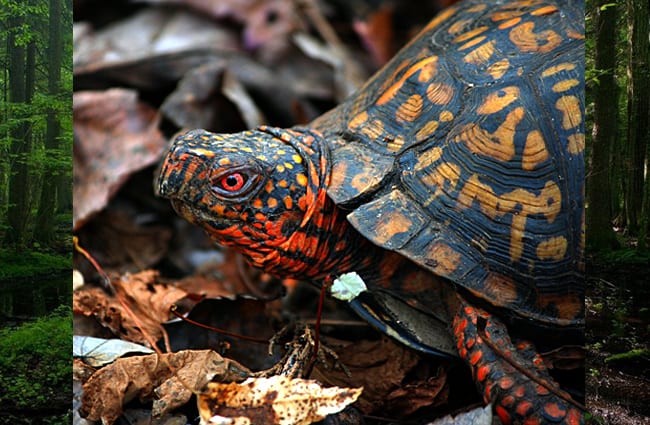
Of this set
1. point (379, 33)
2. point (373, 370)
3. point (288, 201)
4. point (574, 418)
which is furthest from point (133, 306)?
point (379, 33)

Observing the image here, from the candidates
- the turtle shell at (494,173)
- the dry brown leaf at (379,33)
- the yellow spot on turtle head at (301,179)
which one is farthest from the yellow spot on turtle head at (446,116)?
the dry brown leaf at (379,33)

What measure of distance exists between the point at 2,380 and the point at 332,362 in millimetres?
1117

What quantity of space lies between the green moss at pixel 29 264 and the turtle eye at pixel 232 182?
702mm

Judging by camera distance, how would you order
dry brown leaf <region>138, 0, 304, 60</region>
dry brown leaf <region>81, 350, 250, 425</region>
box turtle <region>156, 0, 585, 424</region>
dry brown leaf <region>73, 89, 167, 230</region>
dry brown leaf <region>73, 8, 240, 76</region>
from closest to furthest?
1. dry brown leaf <region>81, 350, 250, 425</region>
2. box turtle <region>156, 0, 585, 424</region>
3. dry brown leaf <region>73, 89, 167, 230</region>
4. dry brown leaf <region>73, 8, 240, 76</region>
5. dry brown leaf <region>138, 0, 304, 60</region>

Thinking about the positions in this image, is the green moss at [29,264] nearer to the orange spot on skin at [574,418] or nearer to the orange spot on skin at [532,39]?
the orange spot on skin at [574,418]

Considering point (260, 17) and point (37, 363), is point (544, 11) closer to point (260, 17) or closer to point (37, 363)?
point (37, 363)

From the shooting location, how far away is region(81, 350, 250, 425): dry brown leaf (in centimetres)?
162

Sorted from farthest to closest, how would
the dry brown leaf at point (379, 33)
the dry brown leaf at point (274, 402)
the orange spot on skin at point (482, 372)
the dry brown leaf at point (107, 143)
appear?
the dry brown leaf at point (379, 33), the dry brown leaf at point (107, 143), the orange spot on skin at point (482, 372), the dry brown leaf at point (274, 402)

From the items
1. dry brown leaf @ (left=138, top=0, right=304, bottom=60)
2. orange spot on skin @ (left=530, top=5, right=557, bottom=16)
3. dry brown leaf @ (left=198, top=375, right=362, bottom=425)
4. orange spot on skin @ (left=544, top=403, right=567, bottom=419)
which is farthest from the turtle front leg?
dry brown leaf @ (left=138, top=0, right=304, bottom=60)

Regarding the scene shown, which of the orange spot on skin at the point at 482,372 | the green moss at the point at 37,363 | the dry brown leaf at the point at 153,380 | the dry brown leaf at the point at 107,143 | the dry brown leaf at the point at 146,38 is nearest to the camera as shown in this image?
the green moss at the point at 37,363

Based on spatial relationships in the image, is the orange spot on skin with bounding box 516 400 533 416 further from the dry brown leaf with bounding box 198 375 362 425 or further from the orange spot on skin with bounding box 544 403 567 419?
the dry brown leaf with bounding box 198 375 362 425

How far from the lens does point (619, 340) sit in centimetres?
128

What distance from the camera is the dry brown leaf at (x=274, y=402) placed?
144 cm

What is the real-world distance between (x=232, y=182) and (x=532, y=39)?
1128 mm
